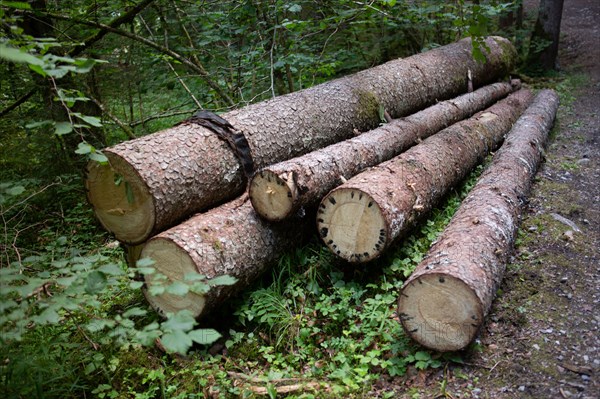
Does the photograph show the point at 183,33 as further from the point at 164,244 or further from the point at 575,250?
the point at 575,250

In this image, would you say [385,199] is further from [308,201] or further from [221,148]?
[221,148]

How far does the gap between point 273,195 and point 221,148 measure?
0.70 m

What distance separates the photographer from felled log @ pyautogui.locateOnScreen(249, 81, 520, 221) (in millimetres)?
3586

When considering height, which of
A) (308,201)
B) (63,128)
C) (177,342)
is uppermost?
(63,128)

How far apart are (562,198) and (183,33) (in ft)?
20.1

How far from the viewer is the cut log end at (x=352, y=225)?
3.51 m

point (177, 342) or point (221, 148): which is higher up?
point (221, 148)

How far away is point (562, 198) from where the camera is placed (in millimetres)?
5074

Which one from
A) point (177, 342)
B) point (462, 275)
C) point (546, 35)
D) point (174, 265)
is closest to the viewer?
point (177, 342)

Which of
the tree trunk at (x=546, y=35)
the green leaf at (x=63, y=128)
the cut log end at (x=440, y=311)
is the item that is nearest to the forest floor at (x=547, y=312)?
the cut log end at (x=440, y=311)

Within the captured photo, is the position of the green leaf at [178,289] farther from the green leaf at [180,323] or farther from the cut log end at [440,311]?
the cut log end at [440,311]

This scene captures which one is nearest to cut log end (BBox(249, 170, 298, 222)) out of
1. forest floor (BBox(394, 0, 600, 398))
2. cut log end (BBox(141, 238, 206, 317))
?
cut log end (BBox(141, 238, 206, 317))

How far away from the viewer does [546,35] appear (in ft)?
34.7

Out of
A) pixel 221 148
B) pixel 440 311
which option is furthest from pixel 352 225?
pixel 221 148
